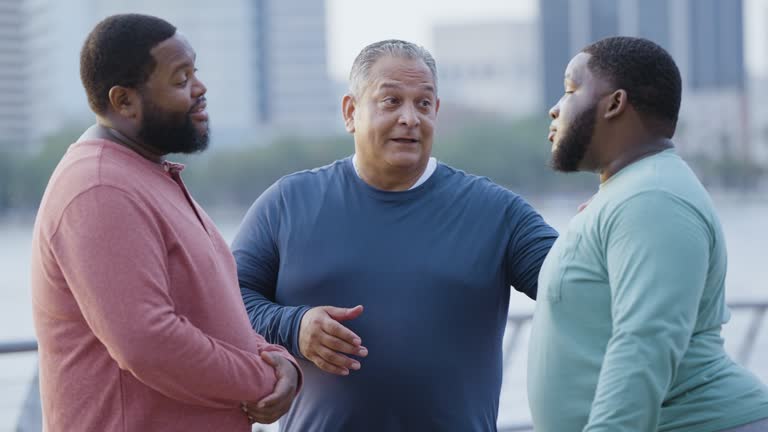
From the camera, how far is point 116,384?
1.92 m

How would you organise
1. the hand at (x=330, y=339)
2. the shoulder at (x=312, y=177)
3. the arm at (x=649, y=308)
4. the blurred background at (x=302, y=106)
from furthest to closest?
the blurred background at (x=302, y=106)
the shoulder at (x=312, y=177)
the hand at (x=330, y=339)
the arm at (x=649, y=308)

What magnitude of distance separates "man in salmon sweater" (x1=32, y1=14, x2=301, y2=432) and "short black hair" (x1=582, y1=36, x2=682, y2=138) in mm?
877

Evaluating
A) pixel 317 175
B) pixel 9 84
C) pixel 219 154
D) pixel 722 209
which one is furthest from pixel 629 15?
pixel 317 175

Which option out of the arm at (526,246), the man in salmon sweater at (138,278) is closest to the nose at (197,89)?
the man in salmon sweater at (138,278)

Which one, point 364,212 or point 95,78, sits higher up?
point 95,78

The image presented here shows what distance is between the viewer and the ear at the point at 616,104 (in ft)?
6.40

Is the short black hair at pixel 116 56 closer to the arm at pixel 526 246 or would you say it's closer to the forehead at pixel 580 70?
the forehead at pixel 580 70

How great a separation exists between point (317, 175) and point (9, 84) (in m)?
83.2

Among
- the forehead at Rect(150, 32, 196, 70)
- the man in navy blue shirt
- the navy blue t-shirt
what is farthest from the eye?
the forehead at Rect(150, 32, 196, 70)

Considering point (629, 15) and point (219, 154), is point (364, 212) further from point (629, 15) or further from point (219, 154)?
point (629, 15)

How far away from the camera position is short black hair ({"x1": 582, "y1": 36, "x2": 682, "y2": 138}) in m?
1.95

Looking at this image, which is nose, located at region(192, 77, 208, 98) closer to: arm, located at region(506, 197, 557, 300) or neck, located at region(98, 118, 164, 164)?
neck, located at region(98, 118, 164, 164)

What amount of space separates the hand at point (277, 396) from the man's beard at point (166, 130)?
0.48m

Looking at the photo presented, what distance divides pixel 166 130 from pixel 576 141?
847 mm
